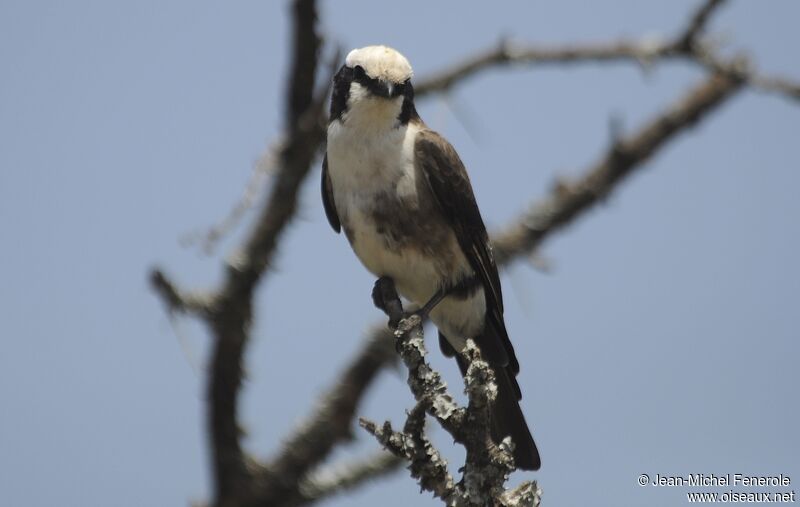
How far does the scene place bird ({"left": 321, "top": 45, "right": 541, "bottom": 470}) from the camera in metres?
5.71

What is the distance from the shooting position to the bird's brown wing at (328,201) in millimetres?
6183

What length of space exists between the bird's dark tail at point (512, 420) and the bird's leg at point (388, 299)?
1.39ft

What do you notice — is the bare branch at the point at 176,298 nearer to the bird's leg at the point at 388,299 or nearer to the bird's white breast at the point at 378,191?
the bird's leg at the point at 388,299

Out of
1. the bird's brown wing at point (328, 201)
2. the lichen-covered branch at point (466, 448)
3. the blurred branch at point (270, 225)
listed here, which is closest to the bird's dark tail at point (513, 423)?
the bird's brown wing at point (328, 201)

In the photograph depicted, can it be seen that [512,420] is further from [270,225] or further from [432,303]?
[270,225]

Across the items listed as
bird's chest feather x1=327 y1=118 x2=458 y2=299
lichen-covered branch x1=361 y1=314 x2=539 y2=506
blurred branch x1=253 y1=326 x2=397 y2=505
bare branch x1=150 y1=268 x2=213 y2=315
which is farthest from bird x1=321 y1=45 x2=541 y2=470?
lichen-covered branch x1=361 y1=314 x2=539 y2=506

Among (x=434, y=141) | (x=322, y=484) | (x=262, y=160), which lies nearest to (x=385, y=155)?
(x=434, y=141)

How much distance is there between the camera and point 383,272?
5840 millimetres

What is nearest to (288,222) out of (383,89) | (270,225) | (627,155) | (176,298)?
(270,225)

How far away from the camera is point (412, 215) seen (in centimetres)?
573

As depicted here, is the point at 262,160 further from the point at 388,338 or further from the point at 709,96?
the point at 709,96

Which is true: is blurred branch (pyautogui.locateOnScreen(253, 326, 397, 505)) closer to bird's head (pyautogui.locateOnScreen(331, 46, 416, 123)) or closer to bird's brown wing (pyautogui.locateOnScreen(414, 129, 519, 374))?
bird's brown wing (pyautogui.locateOnScreen(414, 129, 519, 374))

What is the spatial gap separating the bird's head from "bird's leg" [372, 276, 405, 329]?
2.49ft

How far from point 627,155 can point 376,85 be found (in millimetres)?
1179
